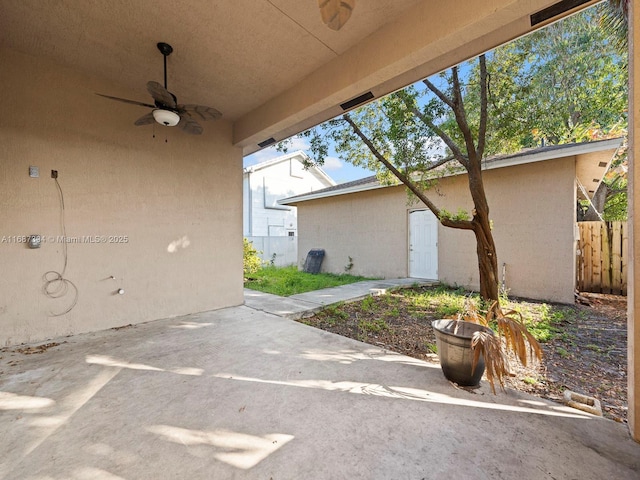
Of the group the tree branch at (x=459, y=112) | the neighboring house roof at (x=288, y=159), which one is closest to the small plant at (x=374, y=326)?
the tree branch at (x=459, y=112)

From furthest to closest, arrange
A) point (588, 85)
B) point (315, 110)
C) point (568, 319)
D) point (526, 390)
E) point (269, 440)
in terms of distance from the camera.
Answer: point (588, 85) → point (568, 319) → point (315, 110) → point (526, 390) → point (269, 440)

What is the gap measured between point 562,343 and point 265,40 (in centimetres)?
499

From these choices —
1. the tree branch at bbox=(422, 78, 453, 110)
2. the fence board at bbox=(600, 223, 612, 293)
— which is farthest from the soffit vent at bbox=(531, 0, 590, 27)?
the fence board at bbox=(600, 223, 612, 293)

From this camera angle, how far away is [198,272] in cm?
474

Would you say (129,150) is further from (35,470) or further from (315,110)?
(35,470)

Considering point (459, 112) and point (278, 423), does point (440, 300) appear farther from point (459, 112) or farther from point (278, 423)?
point (278, 423)

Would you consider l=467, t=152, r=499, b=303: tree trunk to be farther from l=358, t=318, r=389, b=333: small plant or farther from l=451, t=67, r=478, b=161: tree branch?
l=358, t=318, r=389, b=333: small plant

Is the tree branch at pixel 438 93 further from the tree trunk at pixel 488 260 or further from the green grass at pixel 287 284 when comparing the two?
the green grass at pixel 287 284

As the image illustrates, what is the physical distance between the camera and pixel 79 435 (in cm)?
178

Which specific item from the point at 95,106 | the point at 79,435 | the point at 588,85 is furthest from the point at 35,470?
the point at 588,85

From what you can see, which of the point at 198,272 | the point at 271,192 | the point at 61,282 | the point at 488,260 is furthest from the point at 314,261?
the point at 61,282

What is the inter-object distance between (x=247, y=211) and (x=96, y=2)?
10905 mm

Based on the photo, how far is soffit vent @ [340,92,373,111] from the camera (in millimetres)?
3494

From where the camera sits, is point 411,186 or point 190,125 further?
point 411,186
